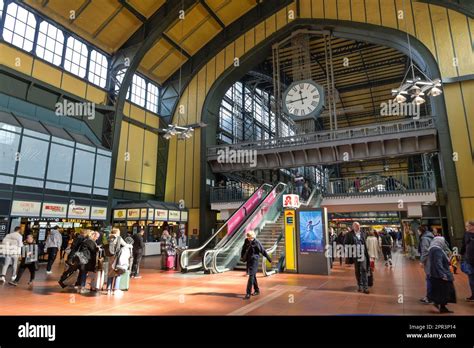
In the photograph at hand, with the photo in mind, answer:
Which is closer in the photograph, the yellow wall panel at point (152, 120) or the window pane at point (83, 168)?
the window pane at point (83, 168)

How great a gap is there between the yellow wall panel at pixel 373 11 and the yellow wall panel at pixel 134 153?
16.6 m

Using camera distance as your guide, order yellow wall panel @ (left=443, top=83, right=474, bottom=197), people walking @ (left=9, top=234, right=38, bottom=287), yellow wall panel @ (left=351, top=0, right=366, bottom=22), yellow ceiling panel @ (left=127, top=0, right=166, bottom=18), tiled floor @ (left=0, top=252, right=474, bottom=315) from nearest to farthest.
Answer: tiled floor @ (left=0, top=252, right=474, bottom=315) < people walking @ (left=9, top=234, right=38, bottom=287) < yellow wall panel @ (left=443, top=83, right=474, bottom=197) < yellow ceiling panel @ (left=127, top=0, right=166, bottom=18) < yellow wall panel @ (left=351, top=0, right=366, bottom=22)

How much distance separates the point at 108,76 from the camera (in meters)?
20.3

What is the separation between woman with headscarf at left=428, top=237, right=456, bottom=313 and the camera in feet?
17.5

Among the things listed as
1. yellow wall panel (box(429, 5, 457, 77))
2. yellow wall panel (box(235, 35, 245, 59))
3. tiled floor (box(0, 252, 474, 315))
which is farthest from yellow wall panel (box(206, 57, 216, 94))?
tiled floor (box(0, 252, 474, 315))

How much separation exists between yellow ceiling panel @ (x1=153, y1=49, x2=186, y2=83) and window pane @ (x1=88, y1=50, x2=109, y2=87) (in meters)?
4.10

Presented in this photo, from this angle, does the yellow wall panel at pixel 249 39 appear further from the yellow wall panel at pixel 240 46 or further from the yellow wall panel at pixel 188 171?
the yellow wall panel at pixel 188 171

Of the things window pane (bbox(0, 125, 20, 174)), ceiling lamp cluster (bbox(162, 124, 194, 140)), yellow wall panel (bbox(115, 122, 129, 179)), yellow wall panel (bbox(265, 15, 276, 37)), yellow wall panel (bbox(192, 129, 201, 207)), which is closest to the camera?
window pane (bbox(0, 125, 20, 174))

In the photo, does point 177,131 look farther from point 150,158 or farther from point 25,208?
point 150,158

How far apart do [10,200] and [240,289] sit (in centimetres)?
1122

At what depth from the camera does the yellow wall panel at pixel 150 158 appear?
2273 cm

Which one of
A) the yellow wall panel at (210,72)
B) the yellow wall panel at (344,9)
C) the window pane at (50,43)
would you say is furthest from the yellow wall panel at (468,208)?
the window pane at (50,43)

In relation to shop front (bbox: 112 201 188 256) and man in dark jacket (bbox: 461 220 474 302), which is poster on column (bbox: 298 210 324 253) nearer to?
man in dark jacket (bbox: 461 220 474 302)
